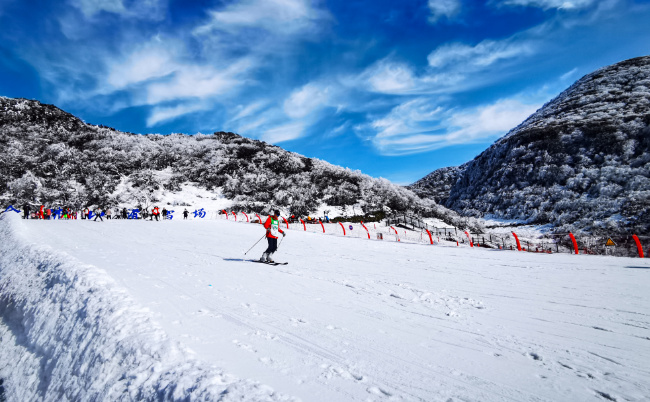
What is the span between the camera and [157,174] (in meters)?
51.6

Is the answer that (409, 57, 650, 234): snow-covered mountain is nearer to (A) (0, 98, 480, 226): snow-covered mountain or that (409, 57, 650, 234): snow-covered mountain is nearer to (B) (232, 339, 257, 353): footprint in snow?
(A) (0, 98, 480, 226): snow-covered mountain

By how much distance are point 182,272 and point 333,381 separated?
282 inches

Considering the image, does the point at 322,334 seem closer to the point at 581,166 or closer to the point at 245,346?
the point at 245,346

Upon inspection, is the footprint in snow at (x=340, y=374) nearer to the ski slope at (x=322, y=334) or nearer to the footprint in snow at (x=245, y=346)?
the ski slope at (x=322, y=334)

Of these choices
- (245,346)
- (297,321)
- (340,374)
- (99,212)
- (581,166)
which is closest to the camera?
(340,374)

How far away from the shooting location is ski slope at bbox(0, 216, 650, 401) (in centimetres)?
323

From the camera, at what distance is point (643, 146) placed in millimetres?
51188

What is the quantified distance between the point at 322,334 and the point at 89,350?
347cm

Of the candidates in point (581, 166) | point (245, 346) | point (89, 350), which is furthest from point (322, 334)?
point (581, 166)

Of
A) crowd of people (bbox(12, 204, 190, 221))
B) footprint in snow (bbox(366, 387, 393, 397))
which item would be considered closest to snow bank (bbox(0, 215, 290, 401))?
footprint in snow (bbox(366, 387, 393, 397))

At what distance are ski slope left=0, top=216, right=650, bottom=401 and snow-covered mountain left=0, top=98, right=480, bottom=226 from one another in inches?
1182

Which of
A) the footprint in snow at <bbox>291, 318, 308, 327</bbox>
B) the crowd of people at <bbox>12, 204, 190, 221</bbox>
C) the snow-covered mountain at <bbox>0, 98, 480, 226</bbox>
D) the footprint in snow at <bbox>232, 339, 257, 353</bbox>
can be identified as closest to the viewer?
the footprint in snow at <bbox>232, 339, 257, 353</bbox>

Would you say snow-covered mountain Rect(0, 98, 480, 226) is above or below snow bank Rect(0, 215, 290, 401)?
above

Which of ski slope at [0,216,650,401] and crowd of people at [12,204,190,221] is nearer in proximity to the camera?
ski slope at [0,216,650,401]
